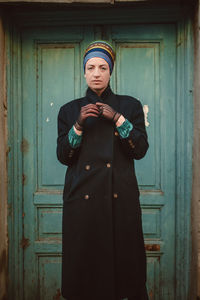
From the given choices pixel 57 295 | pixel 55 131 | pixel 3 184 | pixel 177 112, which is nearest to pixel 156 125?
pixel 177 112

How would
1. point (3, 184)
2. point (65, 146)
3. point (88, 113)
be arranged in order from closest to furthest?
1. point (88, 113)
2. point (65, 146)
3. point (3, 184)

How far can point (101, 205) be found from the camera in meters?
1.82

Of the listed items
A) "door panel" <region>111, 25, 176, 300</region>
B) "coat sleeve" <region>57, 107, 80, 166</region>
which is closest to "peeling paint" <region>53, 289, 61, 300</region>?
"door panel" <region>111, 25, 176, 300</region>

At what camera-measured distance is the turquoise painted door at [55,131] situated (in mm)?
2691

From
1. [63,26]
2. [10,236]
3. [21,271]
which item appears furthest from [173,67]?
[21,271]

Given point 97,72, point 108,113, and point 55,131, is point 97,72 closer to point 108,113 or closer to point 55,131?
point 108,113

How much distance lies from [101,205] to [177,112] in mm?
1312

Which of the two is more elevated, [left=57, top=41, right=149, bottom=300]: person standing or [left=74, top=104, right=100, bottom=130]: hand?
[left=74, top=104, right=100, bottom=130]: hand

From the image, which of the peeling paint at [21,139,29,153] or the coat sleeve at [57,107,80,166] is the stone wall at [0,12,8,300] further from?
the coat sleeve at [57,107,80,166]

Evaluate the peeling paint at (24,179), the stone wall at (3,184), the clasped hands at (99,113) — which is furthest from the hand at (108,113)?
the peeling paint at (24,179)

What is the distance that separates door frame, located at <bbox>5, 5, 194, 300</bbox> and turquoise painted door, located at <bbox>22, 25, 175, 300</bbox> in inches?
2.1

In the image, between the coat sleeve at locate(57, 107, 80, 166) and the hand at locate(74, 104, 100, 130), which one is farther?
the coat sleeve at locate(57, 107, 80, 166)

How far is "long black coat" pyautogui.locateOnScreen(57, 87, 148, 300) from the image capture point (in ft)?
5.93

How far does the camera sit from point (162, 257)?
2.70 m
